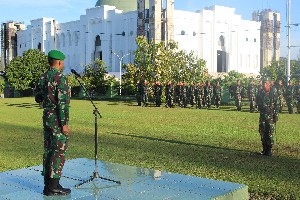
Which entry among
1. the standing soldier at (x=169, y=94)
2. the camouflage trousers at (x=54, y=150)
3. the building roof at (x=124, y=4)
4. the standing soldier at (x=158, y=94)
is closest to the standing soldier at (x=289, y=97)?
the standing soldier at (x=169, y=94)

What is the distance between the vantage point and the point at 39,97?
5.57 metres

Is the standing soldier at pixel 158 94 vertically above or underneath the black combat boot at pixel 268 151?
above

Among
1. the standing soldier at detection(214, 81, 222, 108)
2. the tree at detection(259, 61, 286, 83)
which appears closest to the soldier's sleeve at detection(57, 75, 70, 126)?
the standing soldier at detection(214, 81, 222, 108)

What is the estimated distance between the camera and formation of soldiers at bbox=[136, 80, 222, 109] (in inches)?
1097

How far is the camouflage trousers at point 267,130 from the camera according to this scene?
962 cm

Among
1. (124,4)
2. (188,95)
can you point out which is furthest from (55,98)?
(124,4)

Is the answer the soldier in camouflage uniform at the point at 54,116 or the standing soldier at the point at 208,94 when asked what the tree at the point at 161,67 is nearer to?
the standing soldier at the point at 208,94

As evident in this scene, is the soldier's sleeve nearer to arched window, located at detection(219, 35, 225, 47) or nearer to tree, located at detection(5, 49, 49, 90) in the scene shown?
tree, located at detection(5, 49, 49, 90)

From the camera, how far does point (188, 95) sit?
94.8 ft

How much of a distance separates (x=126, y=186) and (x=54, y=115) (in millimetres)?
1468

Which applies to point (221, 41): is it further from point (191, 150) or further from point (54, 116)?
point (54, 116)

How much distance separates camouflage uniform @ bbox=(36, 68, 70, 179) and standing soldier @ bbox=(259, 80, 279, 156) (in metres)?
5.40

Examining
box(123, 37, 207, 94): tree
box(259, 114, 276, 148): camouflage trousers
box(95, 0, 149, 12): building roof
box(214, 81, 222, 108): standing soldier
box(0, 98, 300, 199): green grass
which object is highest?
box(95, 0, 149, 12): building roof

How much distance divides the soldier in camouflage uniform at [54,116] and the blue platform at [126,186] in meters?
0.32
